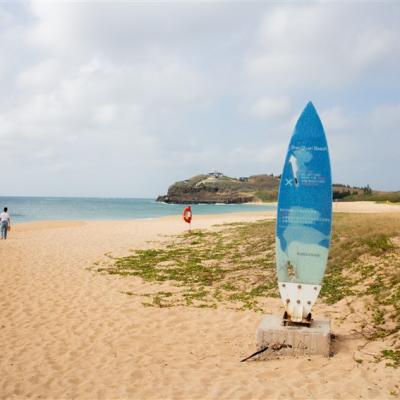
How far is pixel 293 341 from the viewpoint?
6.49 m

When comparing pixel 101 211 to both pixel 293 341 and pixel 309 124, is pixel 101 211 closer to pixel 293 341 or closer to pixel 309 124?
pixel 309 124

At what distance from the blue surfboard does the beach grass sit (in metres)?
1.39

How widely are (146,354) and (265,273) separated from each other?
5.77 metres

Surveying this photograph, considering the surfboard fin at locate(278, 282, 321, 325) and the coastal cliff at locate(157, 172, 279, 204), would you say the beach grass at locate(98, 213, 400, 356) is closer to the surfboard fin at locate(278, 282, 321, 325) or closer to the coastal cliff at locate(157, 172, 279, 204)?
the surfboard fin at locate(278, 282, 321, 325)

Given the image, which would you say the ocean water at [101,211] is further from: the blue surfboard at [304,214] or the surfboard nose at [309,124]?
the surfboard nose at [309,124]

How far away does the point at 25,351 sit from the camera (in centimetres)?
686

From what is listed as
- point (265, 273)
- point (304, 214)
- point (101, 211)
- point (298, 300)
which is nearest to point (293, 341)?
point (298, 300)

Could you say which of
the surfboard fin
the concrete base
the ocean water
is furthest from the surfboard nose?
the ocean water

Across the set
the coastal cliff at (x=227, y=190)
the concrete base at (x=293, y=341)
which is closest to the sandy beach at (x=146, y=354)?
the concrete base at (x=293, y=341)

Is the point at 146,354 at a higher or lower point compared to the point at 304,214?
lower


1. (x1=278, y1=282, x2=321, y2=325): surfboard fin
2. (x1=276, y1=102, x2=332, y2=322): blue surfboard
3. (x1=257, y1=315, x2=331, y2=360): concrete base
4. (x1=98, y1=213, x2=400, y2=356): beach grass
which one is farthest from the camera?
(x1=98, y1=213, x2=400, y2=356): beach grass

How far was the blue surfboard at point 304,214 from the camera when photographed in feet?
22.2

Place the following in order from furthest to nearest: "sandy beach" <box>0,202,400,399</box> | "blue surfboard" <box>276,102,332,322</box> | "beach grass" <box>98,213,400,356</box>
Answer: "beach grass" <box>98,213,400,356</box>, "blue surfboard" <box>276,102,332,322</box>, "sandy beach" <box>0,202,400,399</box>

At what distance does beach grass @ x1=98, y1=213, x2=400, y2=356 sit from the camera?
28.2 feet
